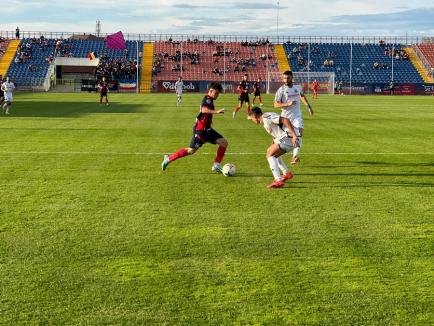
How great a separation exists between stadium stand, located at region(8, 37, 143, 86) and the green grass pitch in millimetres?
68437

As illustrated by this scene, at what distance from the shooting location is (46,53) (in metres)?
86.1

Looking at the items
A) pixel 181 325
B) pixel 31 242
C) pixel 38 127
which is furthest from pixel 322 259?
pixel 38 127

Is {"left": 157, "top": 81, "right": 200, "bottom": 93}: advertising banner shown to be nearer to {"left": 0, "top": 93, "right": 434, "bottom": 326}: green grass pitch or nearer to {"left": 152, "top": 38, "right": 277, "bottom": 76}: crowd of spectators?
{"left": 152, "top": 38, "right": 277, "bottom": 76}: crowd of spectators

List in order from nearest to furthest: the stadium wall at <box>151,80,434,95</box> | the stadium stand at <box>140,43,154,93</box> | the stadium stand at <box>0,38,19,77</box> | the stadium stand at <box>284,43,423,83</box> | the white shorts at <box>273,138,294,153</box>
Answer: the white shorts at <box>273,138,294,153</box>
the stadium wall at <box>151,80,434,95</box>
the stadium stand at <box>140,43,154,93</box>
the stadium stand at <box>0,38,19,77</box>
the stadium stand at <box>284,43,423,83</box>

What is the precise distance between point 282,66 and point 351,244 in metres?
81.4

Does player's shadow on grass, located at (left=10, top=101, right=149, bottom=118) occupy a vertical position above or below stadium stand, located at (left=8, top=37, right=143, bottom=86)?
below

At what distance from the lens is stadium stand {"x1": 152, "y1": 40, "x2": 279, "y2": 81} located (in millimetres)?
83375

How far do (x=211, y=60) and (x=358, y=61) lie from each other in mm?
20823

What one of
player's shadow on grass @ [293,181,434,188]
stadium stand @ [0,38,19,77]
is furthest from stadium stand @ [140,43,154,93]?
player's shadow on grass @ [293,181,434,188]

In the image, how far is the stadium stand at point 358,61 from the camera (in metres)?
83.5

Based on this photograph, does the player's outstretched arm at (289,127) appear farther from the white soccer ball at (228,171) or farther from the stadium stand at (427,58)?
the stadium stand at (427,58)

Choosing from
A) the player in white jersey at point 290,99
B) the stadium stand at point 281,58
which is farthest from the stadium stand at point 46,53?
the player in white jersey at point 290,99

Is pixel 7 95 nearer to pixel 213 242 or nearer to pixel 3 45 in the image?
pixel 213 242

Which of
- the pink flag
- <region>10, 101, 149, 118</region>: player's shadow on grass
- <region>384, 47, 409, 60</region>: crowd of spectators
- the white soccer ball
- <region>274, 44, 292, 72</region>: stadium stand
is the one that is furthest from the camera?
<region>384, 47, 409, 60</region>: crowd of spectators
